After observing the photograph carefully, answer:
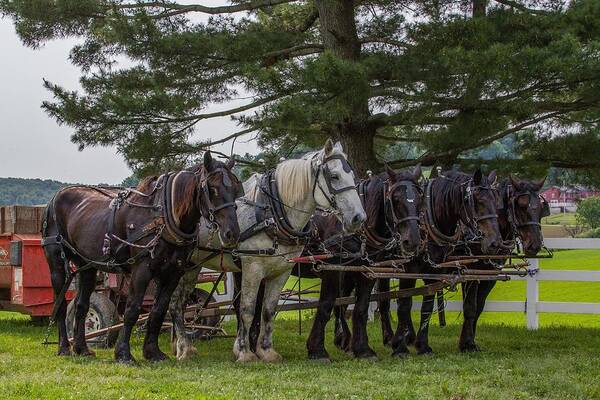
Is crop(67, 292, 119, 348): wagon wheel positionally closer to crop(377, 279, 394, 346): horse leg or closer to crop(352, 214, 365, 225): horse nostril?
crop(377, 279, 394, 346): horse leg

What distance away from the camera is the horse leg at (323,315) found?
869 centimetres

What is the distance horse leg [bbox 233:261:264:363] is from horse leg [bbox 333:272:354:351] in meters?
1.64

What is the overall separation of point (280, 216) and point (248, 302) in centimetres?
92

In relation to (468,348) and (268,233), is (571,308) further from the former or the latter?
(268,233)

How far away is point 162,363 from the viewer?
25.6 feet

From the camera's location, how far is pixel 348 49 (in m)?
12.6

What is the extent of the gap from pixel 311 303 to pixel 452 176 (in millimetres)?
2126

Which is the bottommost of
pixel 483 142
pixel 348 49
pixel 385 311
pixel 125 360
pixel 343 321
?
pixel 125 360

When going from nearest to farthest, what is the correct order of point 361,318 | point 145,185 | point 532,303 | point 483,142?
point 145,185 → point 361,318 → point 483,142 → point 532,303

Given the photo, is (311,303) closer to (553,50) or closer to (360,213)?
(360,213)

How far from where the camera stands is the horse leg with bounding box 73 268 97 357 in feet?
28.1

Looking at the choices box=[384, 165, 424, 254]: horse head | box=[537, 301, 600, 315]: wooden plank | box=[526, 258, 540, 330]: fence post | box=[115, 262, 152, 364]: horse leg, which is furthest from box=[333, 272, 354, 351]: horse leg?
box=[537, 301, 600, 315]: wooden plank

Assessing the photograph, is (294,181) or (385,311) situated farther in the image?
(385,311)

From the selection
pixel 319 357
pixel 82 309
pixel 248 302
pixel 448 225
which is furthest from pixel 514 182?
pixel 82 309
